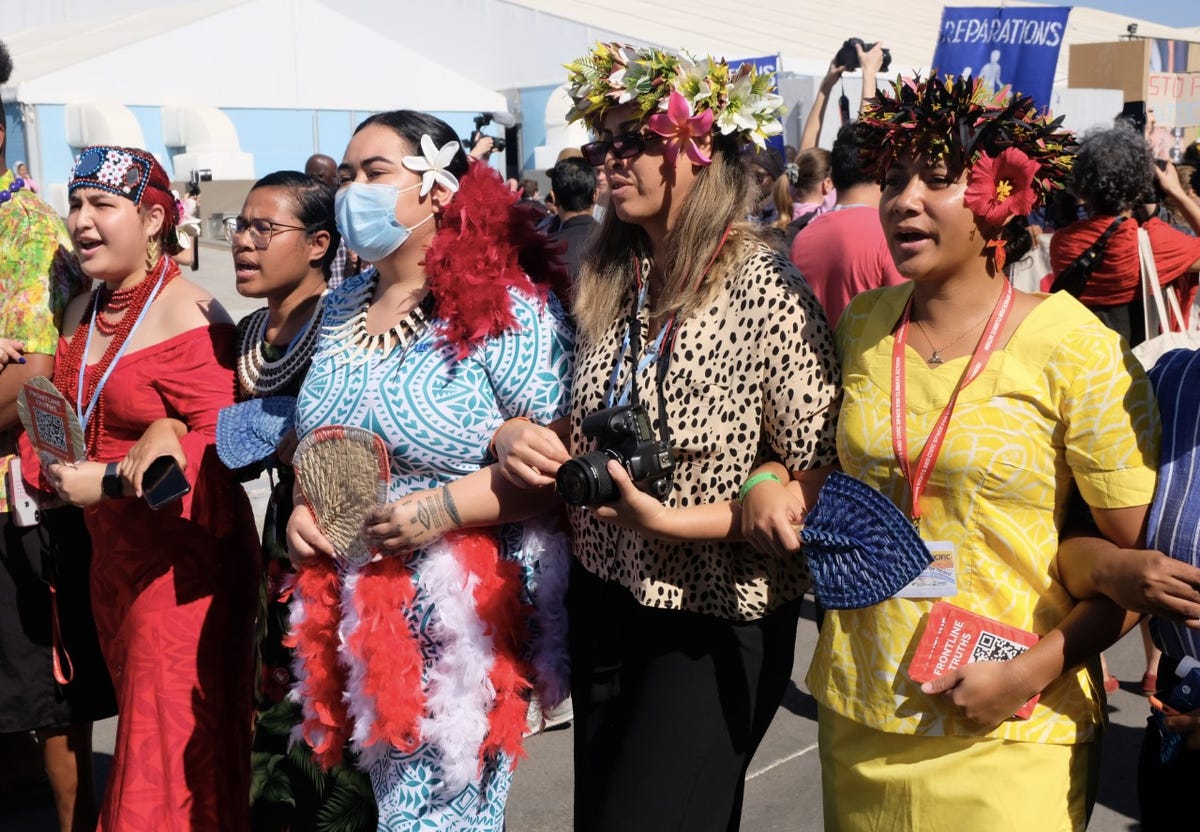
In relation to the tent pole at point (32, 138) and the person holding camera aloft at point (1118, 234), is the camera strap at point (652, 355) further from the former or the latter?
the tent pole at point (32, 138)

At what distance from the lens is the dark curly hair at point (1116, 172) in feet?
15.6

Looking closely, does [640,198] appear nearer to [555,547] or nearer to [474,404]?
[474,404]

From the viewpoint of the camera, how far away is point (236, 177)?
2291cm

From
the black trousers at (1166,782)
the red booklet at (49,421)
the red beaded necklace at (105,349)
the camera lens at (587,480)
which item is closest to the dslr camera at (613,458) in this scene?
the camera lens at (587,480)

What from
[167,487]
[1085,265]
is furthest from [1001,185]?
[1085,265]

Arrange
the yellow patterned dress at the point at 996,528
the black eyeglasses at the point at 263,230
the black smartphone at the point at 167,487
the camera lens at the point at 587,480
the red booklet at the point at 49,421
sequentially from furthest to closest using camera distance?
the black eyeglasses at the point at 263,230, the red booklet at the point at 49,421, the black smartphone at the point at 167,487, the camera lens at the point at 587,480, the yellow patterned dress at the point at 996,528

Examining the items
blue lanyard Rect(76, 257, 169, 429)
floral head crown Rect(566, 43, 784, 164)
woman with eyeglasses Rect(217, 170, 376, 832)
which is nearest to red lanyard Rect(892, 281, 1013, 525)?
floral head crown Rect(566, 43, 784, 164)

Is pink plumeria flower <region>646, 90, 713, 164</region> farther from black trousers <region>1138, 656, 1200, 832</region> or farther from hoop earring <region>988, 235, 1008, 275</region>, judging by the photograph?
black trousers <region>1138, 656, 1200, 832</region>

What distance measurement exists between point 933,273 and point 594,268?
80 cm

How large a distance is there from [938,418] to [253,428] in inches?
70.7

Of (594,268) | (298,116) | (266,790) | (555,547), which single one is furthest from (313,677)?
(298,116)

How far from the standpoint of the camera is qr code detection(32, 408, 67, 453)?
3.30m

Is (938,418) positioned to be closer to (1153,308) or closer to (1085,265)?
(1153,308)

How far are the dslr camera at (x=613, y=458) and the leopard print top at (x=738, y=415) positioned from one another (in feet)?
0.43
